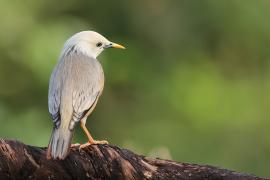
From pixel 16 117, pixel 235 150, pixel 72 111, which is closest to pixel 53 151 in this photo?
pixel 72 111

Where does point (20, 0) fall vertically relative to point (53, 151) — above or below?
above

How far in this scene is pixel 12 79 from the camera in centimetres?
1209

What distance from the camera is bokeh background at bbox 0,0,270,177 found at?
37.7 feet

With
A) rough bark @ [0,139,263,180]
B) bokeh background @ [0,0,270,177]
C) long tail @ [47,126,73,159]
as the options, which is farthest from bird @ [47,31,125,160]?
bokeh background @ [0,0,270,177]

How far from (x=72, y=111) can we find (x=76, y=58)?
514 mm

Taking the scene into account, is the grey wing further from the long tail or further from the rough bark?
the rough bark

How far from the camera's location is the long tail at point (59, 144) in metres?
5.13

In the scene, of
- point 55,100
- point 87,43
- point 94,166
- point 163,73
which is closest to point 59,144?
point 94,166

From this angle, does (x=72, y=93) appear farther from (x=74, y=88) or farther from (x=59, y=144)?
(x=59, y=144)

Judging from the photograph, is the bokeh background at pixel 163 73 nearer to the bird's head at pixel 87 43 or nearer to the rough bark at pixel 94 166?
the bird's head at pixel 87 43

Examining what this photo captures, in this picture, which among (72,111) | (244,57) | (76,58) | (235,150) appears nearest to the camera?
(72,111)

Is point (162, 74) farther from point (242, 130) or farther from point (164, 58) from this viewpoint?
point (242, 130)

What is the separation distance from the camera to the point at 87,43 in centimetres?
640

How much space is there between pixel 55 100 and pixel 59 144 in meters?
0.55
